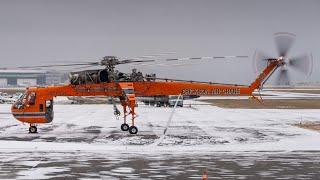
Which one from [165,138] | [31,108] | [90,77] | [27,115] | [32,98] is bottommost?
[165,138]

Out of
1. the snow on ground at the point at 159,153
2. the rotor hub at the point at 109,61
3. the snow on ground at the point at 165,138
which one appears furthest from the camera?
the rotor hub at the point at 109,61

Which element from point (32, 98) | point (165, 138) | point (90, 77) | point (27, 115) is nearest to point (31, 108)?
point (27, 115)

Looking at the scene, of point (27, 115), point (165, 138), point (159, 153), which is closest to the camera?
point (159, 153)

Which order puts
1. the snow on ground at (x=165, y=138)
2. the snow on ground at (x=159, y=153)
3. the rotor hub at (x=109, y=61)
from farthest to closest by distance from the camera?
the rotor hub at (x=109, y=61) → the snow on ground at (x=165, y=138) → the snow on ground at (x=159, y=153)

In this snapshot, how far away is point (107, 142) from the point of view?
1001 inches

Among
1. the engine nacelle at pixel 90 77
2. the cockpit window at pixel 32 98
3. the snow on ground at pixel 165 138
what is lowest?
the snow on ground at pixel 165 138

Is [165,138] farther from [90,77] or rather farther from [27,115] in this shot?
[27,115]

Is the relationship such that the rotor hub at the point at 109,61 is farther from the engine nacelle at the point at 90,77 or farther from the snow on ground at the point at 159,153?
the snow on ground at the point at 159,153

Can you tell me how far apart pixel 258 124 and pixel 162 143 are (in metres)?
14.0

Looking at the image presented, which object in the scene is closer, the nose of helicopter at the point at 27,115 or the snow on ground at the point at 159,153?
the snow on ground at the point at 159,153

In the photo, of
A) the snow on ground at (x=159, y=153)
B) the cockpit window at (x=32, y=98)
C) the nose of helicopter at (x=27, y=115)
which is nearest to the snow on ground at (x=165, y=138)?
the snow on ground at (x=159, y=153)

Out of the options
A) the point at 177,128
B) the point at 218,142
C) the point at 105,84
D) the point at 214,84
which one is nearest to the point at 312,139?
the point at 218,142

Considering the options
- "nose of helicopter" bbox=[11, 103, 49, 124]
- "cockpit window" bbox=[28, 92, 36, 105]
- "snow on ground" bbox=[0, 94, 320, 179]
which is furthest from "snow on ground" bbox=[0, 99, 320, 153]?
"cockpit window" bbox=[28, 92, 36, 105]

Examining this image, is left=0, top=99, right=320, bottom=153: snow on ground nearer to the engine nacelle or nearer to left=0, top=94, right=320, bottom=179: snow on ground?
left=0, top=94, right=320, bottom=179: snow on ground
